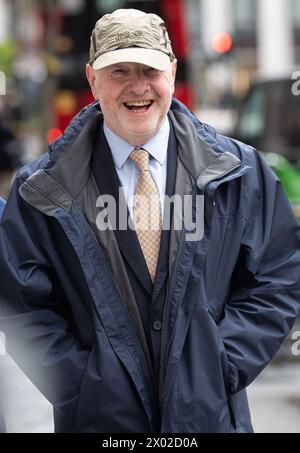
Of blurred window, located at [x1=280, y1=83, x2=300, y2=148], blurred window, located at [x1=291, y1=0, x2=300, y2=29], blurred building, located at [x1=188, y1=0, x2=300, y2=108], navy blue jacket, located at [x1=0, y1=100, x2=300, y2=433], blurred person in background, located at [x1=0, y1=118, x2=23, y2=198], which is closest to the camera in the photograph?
navy blue jacket, located at [x1=0, y1=100, x2=300, y2=433]

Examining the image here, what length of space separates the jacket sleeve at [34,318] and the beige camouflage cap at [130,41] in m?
0.52

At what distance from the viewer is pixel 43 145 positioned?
16.4 m

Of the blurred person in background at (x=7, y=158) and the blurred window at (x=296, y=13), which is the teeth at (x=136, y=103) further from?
the blurred window at (x=296, y=13)

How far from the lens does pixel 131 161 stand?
3225 millimetres

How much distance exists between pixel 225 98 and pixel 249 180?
96.2ft

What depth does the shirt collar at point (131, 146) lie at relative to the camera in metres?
3.19

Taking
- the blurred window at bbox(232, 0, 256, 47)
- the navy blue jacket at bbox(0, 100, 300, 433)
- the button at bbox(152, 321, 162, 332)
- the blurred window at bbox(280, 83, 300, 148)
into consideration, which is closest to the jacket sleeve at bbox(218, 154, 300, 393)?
the navy blue jacket at bbox(0, 100, 300, 433)

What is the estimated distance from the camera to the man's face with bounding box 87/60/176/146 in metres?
3.08

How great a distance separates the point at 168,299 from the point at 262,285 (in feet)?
1.09

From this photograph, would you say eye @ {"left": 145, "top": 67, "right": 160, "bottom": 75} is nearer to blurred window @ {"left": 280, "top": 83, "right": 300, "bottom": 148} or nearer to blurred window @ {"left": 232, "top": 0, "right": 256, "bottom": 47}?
blurred window @ {"left": 280, "top": 83, "right": 300, "bottom": 148}

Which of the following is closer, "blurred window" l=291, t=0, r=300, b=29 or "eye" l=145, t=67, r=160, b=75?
"eye" l=145, t=67, r=160, b=75

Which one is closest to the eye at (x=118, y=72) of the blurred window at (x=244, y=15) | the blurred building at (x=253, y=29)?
the blurred building at (x=253, y=29)

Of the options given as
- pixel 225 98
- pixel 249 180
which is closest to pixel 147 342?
pixel 249 180

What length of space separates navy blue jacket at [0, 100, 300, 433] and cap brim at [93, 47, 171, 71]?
28cm
